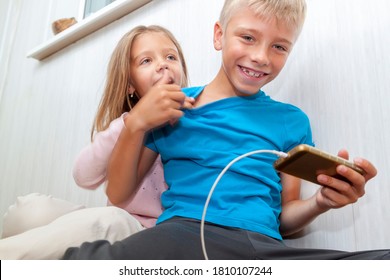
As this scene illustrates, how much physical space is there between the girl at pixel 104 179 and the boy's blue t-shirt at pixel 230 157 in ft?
0.22

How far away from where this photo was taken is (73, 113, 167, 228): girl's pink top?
0.86m

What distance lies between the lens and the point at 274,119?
82cm

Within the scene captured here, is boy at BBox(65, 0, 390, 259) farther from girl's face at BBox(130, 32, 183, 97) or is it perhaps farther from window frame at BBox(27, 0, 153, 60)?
window frame at BBox(27, 0, 153, 60)

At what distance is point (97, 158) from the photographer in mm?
859

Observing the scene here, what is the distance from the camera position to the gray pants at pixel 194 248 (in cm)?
56

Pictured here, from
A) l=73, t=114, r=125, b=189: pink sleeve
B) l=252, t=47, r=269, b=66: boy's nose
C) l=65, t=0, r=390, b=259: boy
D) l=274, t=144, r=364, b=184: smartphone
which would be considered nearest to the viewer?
l=274, t=144, r=364, b=184: smartphone

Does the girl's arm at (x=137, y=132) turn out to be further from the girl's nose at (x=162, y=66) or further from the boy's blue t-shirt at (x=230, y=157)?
the girl's nose at (x=162, y=66)

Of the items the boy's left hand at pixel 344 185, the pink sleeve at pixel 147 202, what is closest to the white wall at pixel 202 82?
the boy's left hand at pixel 344 185

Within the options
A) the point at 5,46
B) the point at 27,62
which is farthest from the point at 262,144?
the point at 5,46

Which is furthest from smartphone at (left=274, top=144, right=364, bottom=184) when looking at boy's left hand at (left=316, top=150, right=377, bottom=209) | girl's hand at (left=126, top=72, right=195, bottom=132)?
girl's hand at (left=126, top=72, right=195, bottom=132)

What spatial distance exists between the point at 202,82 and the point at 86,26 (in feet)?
2.23

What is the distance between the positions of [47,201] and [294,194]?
491 mm
